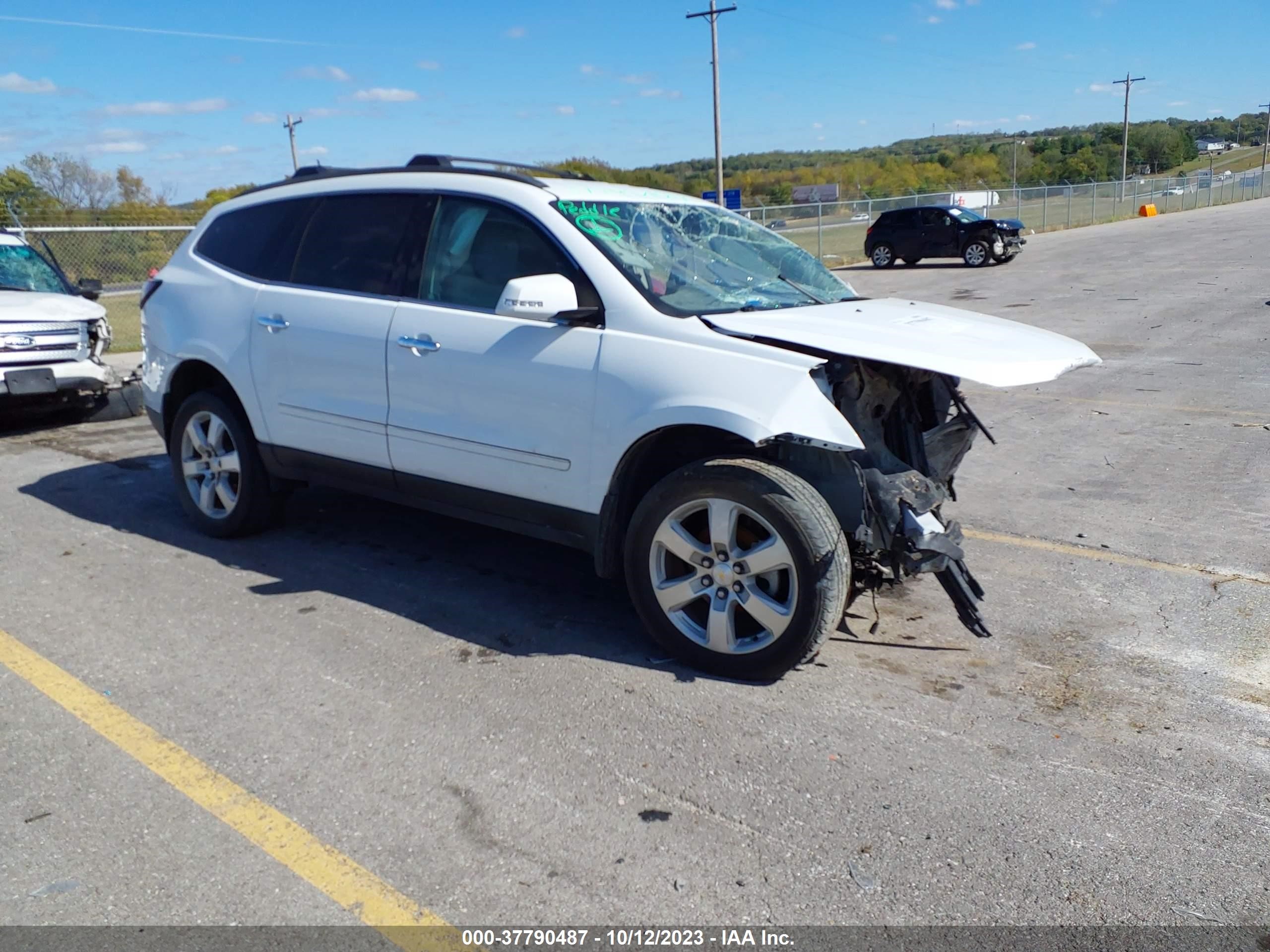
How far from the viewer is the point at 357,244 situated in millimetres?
5105

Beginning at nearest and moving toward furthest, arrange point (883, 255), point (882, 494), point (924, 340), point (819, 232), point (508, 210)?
point (882, 494) → point (924, 340) → point (508, 210) → point (883, 255) → point (819, 232)

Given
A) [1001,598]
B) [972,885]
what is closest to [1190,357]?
[1001,598]

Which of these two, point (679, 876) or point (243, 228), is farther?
point (243, 228)

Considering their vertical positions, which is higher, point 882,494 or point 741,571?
point 882,494

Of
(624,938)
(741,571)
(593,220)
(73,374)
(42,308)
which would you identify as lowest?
(624,938)

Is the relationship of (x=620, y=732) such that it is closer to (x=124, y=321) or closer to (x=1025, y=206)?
(x=124, y=321)

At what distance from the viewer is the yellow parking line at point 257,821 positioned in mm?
2703

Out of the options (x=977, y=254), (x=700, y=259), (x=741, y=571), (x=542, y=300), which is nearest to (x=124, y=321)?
(x=700, y=259)

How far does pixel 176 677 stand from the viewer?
4.10 meters

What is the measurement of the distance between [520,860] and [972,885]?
48.3 inches

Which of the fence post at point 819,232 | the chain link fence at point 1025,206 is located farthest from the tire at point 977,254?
the chain link fence at point 1025,206

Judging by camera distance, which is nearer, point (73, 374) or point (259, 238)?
point (259, 238)

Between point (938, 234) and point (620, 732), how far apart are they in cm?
2729

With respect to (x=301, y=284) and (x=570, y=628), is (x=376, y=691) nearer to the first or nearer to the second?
(x=570, y=628)
